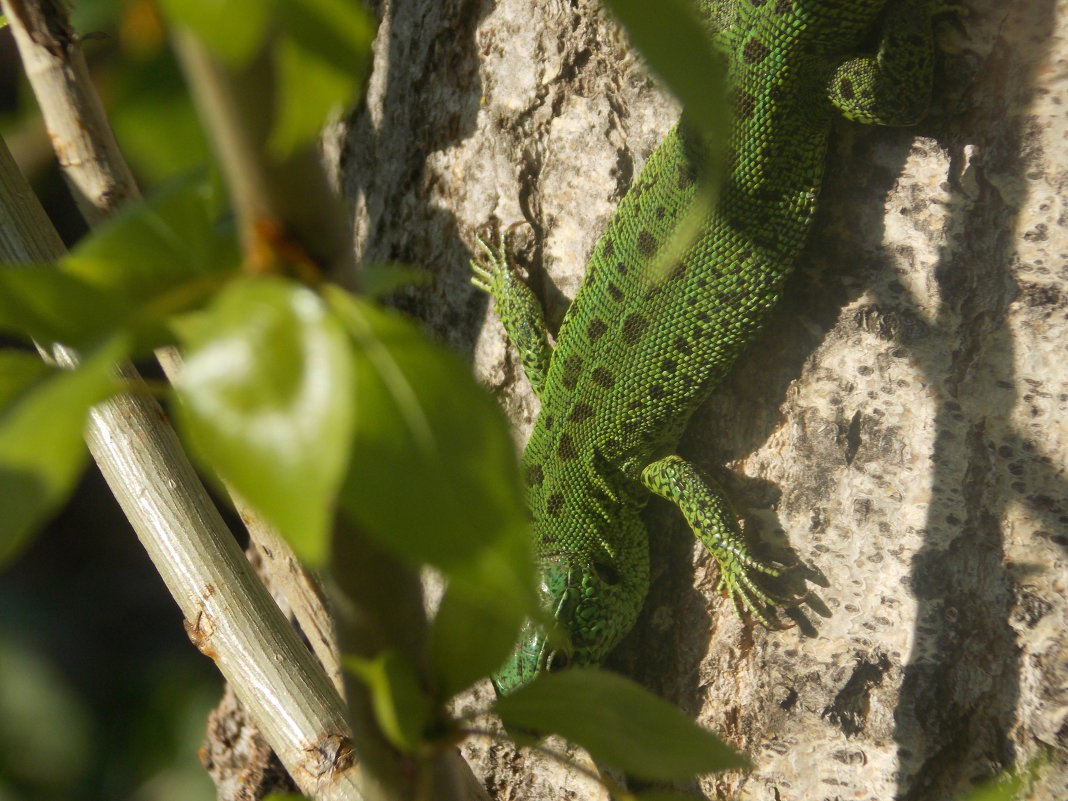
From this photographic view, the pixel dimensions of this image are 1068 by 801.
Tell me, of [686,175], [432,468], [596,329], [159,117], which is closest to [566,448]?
[596,329]

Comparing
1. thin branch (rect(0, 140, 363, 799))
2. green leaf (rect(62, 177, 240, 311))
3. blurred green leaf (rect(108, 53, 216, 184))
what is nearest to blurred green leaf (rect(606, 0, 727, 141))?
green leaf (rect(62, 177, 240, 311))

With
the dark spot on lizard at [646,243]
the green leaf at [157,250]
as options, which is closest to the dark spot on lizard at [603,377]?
the dark spot on lizard at [646,243]

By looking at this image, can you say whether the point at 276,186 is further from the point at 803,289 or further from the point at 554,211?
the point at 554,211

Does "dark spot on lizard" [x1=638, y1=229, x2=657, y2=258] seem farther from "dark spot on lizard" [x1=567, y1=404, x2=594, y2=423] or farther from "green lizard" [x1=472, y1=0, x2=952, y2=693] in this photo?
"dark spot on lizard" [x1=567, y1=404, x2=594, y2=423]

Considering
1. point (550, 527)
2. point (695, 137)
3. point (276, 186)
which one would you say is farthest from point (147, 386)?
point (550, 527)

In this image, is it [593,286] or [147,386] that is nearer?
[147,386]

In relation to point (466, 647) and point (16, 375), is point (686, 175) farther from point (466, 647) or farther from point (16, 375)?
point (16, 375)

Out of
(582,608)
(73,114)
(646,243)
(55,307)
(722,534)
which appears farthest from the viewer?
(582,608)
